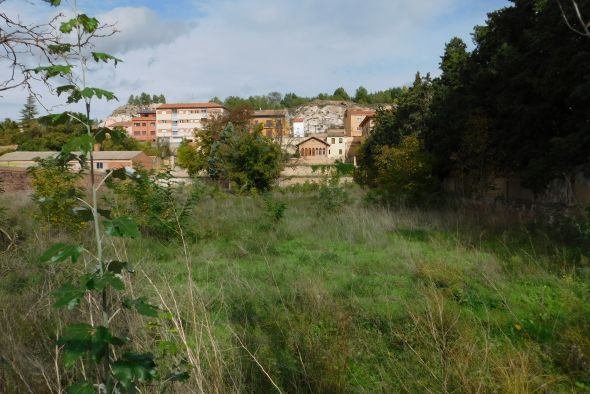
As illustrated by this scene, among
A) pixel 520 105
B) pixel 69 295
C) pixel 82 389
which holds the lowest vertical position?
pixel 82 389

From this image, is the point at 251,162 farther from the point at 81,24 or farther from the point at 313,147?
the point at 313,147

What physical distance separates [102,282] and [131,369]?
352mm

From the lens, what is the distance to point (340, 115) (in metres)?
127

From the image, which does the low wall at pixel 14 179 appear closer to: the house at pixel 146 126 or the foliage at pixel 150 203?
the foliage at pixel 150 203

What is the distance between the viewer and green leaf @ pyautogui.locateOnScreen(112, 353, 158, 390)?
167cm

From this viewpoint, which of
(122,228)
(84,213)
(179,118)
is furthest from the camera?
(179,118)

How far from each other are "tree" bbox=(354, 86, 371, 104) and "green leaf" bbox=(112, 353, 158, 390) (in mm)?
141174

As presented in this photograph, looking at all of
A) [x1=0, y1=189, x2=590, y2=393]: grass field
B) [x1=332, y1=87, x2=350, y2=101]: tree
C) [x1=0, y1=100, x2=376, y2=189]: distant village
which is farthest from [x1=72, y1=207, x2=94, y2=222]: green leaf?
[x1=332, y1=87, x2=350, y2=101]: tree

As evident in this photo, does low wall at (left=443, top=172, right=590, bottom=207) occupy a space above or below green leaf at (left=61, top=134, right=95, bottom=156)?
below

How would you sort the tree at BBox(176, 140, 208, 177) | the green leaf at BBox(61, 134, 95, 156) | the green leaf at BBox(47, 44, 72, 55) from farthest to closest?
the tree at BBox(176, 140, 208, 177), the green leaf at BBox(47, 44, 72, 55), the green leaf at BBox(61, 134, 95, 156)

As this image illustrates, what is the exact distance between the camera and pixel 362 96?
470ft

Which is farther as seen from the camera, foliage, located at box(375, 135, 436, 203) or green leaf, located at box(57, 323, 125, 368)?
foliage, located at box(375, 135, 436, 203)

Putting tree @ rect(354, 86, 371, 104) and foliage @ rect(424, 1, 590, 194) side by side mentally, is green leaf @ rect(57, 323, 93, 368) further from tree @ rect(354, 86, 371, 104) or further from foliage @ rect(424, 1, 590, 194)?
tree @ rect(354, 86, 371, 104)

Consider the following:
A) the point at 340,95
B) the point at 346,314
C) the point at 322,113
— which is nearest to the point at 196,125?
the point at 322,113
